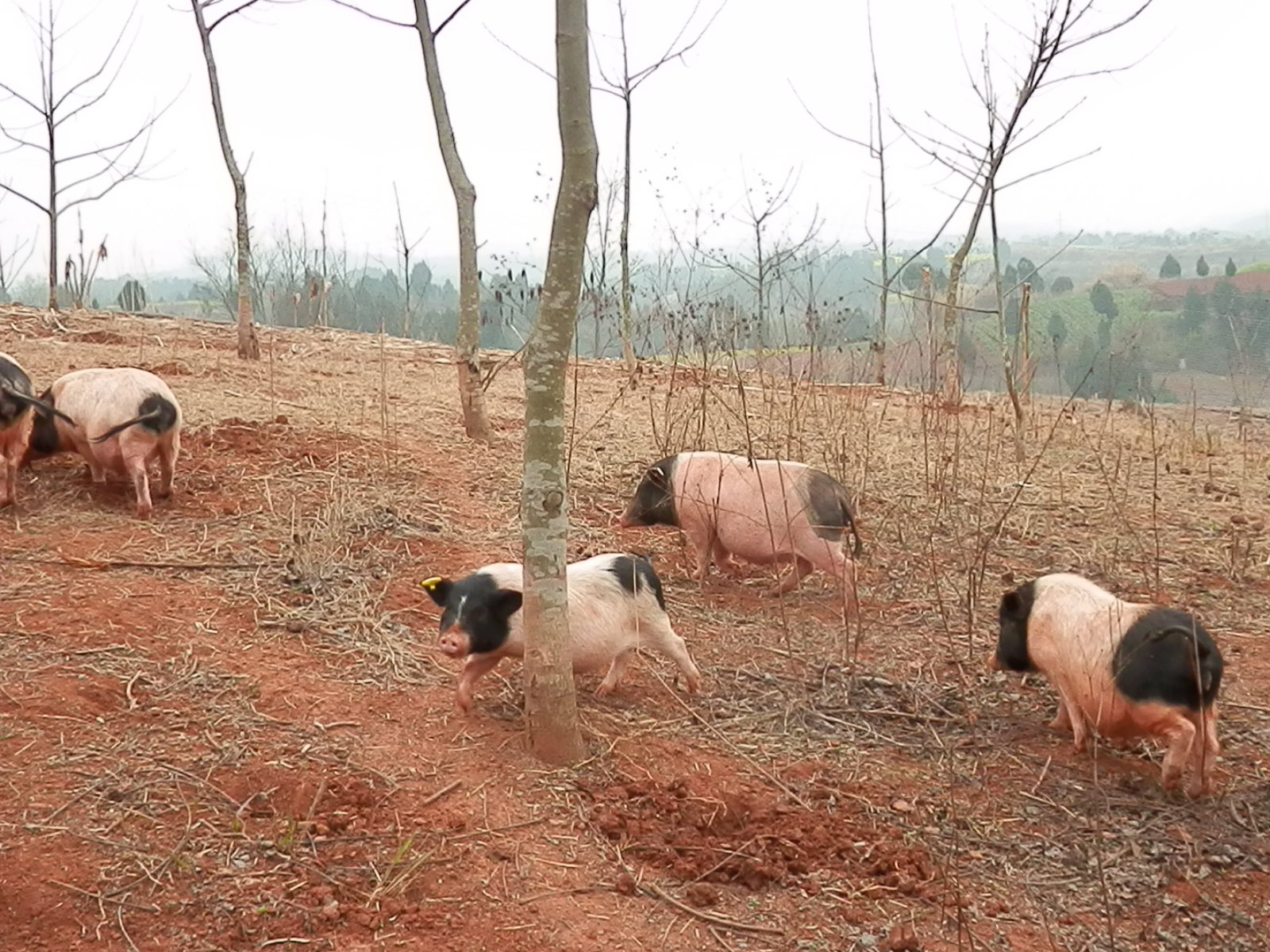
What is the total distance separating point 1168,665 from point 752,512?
244 centimetres

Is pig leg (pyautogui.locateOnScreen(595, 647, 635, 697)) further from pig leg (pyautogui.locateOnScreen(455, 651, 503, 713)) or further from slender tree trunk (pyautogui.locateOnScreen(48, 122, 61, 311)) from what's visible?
slender tree trunk (pyautogui.locateOnScreen(48, 122, 61, 311))

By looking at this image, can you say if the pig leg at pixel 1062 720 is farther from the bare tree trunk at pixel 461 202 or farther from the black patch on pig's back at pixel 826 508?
the bare tree trunk at pixel 461 202

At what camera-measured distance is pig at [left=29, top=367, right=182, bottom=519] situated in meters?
6.07

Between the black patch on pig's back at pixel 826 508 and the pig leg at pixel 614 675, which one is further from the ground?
the black patch on pig's back at pixel 826 508

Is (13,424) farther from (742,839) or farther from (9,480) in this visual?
(742,839)

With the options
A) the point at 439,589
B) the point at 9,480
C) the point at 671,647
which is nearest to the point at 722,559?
the point at 671,647

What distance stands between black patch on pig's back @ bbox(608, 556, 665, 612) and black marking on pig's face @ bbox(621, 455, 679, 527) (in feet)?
5.71

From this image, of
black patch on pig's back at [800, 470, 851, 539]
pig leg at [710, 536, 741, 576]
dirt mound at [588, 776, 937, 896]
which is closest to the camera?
dirt mound at [588, 776, 937, 896]

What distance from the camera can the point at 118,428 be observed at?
6.06 m

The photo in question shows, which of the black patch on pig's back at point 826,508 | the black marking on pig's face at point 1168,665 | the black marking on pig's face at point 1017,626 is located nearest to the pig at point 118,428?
the black patch on pig's back at point 826,508

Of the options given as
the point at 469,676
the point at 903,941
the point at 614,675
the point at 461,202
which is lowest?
the point at 903,941

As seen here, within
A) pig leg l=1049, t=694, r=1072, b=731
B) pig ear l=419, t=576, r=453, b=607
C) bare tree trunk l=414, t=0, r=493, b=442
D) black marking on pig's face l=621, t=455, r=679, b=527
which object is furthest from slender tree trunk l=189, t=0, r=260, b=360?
pig leg l=1049, t=694, r=1072, b=731

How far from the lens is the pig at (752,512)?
573 centimetres

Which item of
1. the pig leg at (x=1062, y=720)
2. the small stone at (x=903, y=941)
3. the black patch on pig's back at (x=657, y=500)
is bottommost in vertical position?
the small stone at (x=903, y=941)
